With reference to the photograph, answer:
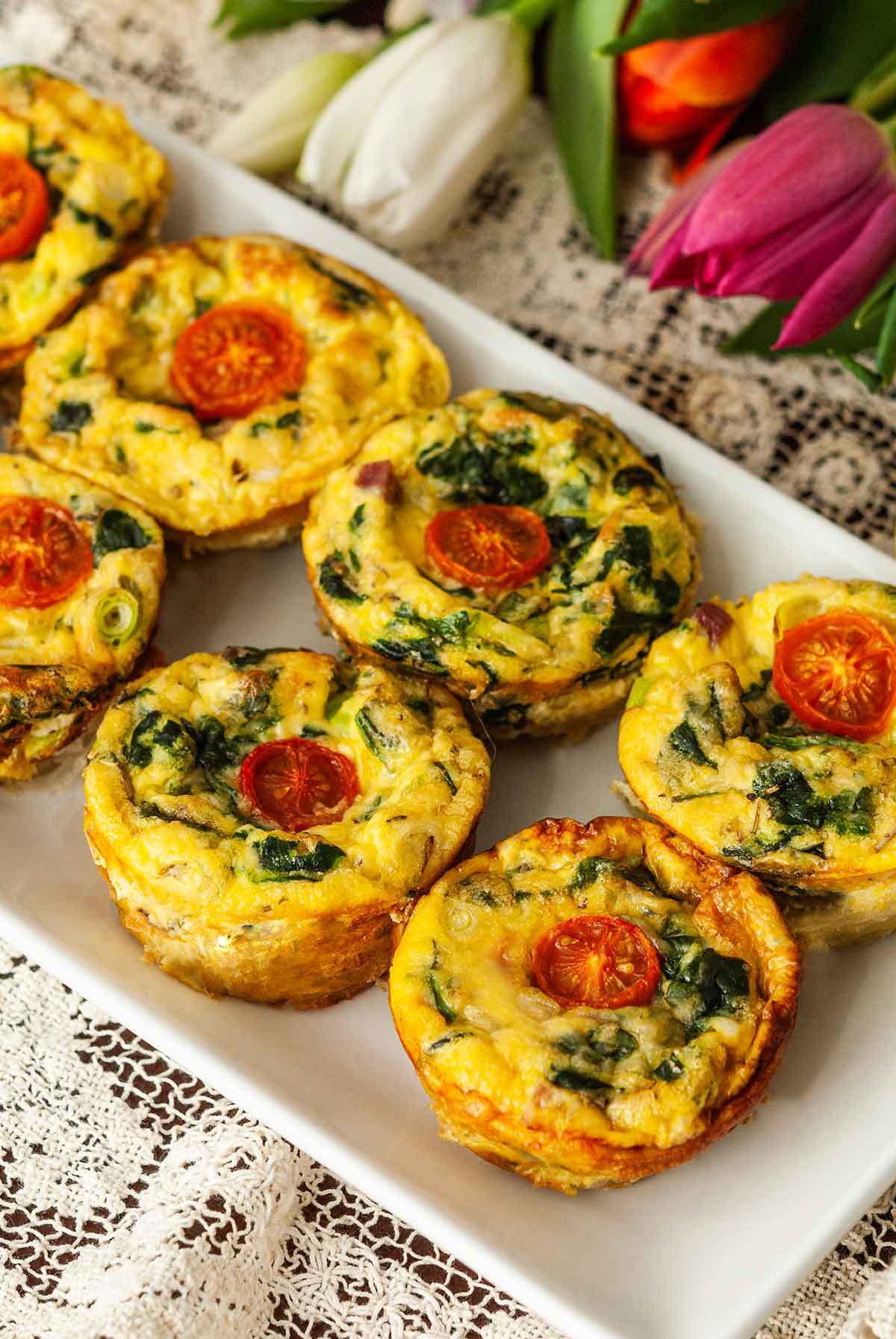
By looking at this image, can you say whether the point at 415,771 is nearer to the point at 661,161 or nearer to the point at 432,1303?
the point at 432,1303

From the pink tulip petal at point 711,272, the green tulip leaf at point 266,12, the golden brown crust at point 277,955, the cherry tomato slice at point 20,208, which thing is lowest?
the golden brown crust at point 277,955

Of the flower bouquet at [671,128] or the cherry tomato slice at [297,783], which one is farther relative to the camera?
the flower bouquet at [671,128]

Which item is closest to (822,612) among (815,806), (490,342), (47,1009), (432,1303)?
(815,806)

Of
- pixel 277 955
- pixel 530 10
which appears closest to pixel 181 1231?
pixel 277 955

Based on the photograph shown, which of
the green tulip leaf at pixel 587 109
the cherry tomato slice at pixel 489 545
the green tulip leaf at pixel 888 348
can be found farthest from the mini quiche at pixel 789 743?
the green tulip leaf at pixel 587 109

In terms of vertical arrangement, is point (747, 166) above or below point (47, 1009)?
above

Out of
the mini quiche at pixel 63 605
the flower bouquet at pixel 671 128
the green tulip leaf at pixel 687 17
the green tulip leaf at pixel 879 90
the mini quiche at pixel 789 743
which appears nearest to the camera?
the mini quiche at pixel 789 743

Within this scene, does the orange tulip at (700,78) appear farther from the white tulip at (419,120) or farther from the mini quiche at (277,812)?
the mini quiche at (277,812)
